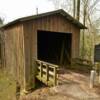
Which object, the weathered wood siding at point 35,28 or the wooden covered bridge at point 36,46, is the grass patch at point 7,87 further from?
the weathered wood siding at point 35,28

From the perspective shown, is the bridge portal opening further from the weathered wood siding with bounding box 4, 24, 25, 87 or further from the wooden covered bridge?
the weathered wood siding with bounding box 4, 24, 25, 87

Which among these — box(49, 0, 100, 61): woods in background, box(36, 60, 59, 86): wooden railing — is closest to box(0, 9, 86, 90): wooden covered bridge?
box(36, 60, 59, 86): wooden railing

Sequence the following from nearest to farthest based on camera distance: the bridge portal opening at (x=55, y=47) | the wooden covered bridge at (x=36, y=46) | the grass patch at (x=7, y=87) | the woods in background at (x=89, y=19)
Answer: the wooden covered bridge at (x=36, y=46) → the grass patch at (x=7, y=87) → the bridge portal opening at (x=55, y=47) → the woods in background at (x=89, y=19)

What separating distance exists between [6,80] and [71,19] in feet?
23.3

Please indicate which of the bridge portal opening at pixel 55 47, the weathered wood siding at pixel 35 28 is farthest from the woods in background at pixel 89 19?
the weathered wood siding at pixel 35 28

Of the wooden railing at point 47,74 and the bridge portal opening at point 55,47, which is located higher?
the bridge portal opening at point 55,47

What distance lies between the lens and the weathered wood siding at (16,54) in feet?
37.9

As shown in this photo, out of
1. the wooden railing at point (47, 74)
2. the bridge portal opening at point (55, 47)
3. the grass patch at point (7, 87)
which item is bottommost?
the grass patch at point (7, 87)

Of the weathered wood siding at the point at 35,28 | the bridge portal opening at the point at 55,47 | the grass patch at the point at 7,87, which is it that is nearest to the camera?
the weathered wood siding at the point at 35,28

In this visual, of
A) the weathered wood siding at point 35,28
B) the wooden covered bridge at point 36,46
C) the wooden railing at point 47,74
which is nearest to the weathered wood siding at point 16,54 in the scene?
the wooden covered bridge at point 36,46

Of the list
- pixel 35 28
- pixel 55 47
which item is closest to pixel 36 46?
pixel 35 28

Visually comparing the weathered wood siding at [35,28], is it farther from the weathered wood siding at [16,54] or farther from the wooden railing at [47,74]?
the wooden railing at [47,74]

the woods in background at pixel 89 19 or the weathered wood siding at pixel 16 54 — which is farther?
the woods in background at pixel 89 19

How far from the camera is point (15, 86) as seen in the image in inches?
509
